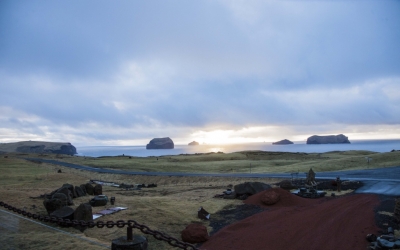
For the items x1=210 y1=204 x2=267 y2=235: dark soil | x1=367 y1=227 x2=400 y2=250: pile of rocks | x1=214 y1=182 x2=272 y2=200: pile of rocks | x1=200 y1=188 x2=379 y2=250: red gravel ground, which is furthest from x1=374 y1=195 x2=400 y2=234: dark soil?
x1=214 y1=182 x2=272 y2=200: pile of rocks

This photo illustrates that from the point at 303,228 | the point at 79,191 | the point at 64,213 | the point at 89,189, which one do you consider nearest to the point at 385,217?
the point at 303,228

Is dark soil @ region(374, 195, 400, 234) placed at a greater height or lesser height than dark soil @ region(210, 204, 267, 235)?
greater

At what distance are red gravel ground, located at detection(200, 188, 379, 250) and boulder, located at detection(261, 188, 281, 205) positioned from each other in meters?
0.24

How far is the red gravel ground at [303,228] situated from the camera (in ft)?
36.7

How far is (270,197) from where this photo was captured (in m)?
18.0

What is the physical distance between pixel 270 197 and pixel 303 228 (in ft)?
16.4

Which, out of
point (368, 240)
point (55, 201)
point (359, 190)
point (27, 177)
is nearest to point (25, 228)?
point (55, 201)

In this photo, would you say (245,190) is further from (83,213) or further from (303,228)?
(83,213)

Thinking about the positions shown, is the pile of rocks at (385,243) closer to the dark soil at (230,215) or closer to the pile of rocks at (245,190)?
the dark soil at (230,215)

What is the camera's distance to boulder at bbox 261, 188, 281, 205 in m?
17.8

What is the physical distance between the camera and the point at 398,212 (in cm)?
1332

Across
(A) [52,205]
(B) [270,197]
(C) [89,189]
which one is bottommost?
(B) [270,197]

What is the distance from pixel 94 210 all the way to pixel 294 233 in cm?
971

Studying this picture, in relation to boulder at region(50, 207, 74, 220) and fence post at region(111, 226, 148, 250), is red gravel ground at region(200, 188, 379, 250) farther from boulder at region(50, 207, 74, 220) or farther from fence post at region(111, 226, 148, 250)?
fence post at region(111, 226, 148, 250)
